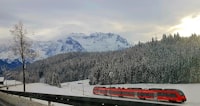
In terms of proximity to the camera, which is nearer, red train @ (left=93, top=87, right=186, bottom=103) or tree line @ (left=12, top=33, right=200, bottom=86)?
red train @ (left=93, top=87, right=186, bottom=103)

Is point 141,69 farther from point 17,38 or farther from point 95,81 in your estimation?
point 17,38

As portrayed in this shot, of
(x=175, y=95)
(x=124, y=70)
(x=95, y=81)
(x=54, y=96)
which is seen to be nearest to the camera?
(x=54, y=96)

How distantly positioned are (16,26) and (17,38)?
2.29 meters

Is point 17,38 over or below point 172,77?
over

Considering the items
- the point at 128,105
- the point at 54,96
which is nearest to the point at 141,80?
the point at 54,96

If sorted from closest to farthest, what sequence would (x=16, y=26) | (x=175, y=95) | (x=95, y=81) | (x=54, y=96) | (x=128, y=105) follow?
(x=128, y=105) < (x=54, y=96) < (x=175, y=95) < (x=16, y=26) < (x=95, y=81)

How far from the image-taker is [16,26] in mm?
73812

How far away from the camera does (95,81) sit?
183625 millimetres

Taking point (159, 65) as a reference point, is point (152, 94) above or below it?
below

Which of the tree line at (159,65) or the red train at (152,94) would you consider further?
the tree line at (159,65)

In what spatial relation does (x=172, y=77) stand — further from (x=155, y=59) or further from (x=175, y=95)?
(x=175, y=95)

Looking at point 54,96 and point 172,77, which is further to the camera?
point 172,77

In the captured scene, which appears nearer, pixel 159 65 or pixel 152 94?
pixel 152 94

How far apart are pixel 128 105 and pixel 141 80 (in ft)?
463
